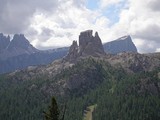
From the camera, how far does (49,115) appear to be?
53125 mm

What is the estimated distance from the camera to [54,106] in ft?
177

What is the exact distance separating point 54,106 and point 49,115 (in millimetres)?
1606
